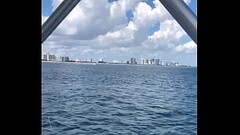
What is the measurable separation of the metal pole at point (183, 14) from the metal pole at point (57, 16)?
1.08 feet

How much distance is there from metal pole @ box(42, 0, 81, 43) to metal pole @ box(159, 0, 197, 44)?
1.08 feet

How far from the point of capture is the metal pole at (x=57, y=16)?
854mm

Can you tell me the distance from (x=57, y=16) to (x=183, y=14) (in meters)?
0.43

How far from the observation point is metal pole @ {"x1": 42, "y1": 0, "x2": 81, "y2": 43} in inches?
33.6

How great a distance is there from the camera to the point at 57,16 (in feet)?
3.00

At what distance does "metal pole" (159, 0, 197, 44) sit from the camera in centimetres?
80

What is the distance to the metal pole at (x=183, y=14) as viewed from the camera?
0.80m
